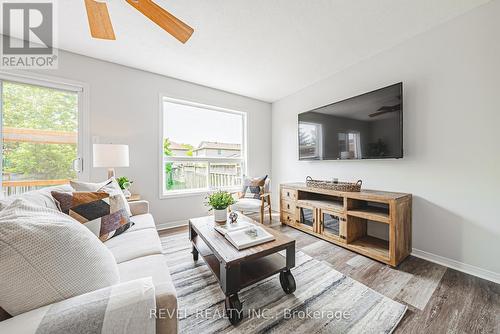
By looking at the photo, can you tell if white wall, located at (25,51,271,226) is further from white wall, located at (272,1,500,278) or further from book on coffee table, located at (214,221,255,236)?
white wall, located at (272,1,500,278)

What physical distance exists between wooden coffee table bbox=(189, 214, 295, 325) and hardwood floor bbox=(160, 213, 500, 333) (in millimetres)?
692

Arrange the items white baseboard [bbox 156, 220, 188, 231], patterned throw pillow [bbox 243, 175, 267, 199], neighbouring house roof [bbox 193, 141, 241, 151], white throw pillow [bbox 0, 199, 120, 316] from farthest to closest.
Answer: neighbouring house roof [bbox 193, 141, 241, 151]
patterned throw pillow [bbox 243, 175, 267, 199]
white baseboard [bbox 156, 220, 188, 231]
white throw pillow [bbox 0, 199, 120, 316]

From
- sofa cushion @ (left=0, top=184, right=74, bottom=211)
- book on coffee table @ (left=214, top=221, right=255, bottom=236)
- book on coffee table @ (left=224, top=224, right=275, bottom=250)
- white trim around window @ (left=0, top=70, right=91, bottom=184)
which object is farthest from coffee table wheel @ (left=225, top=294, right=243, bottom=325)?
white trim around window @ (left=0, top=70, right=91, bottom=184)

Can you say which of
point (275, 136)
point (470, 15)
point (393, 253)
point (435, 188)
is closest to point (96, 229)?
point (393, 253)

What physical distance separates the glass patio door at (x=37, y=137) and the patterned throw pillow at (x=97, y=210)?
1485 mm

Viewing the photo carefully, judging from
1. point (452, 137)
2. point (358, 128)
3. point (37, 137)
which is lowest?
point (452, 137)

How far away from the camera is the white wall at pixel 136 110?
2.42 metres

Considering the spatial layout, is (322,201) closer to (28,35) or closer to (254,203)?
(254,203)

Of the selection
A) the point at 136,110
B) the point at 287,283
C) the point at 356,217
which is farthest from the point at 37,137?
the point at 356,217

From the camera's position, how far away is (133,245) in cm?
133

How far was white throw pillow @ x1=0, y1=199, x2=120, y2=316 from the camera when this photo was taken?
576mm

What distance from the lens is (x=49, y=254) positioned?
0.63 m

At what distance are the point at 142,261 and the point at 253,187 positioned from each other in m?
2.22

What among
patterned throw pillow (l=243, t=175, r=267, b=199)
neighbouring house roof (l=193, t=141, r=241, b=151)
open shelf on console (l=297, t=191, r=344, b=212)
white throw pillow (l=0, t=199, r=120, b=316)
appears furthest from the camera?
neighbouring house roof (l=193, t=141, r=241, b=151)
